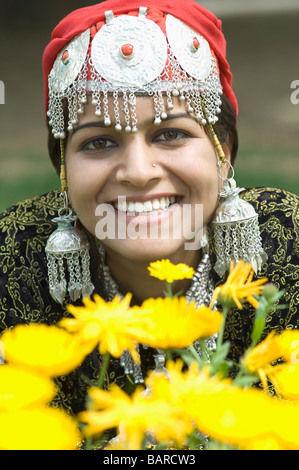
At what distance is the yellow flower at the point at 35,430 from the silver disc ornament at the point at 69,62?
847 millimetres

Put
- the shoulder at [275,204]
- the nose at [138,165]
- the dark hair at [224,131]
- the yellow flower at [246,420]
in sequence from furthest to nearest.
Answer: the shoulder at [275,204] < the dark hair at [224,131] < the nose at [138,165] < the yellow flower at [246,420]

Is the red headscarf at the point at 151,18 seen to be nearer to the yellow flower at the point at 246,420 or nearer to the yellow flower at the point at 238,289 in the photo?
the yellow flower at the point at 238,289

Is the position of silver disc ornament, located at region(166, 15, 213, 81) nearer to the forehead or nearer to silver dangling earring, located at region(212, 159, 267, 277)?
the forehead

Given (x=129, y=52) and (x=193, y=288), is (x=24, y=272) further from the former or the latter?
(x=129, y=52)

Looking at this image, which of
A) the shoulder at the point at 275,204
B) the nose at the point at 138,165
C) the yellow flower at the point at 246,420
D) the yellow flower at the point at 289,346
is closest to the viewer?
the yellow flower at the point at 246,420

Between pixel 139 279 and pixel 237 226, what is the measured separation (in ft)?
0.84

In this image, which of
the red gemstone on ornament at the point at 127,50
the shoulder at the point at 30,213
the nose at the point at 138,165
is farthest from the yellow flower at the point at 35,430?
the shoulder at the point at 30,213

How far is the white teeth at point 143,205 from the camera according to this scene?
989 mm

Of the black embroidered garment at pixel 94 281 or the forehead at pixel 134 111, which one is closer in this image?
the forehead at pixel 134 111

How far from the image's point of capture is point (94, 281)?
125cm

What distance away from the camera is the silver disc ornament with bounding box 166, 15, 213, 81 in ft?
3.30

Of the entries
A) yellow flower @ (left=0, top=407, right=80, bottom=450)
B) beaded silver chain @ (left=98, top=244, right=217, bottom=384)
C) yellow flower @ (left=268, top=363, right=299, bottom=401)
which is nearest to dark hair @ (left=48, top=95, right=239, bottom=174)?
beaded silver chain @ (left=98, top=244, right=217, bottom=384)

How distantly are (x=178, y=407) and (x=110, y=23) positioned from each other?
881 millimetres

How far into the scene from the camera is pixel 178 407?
270mm
